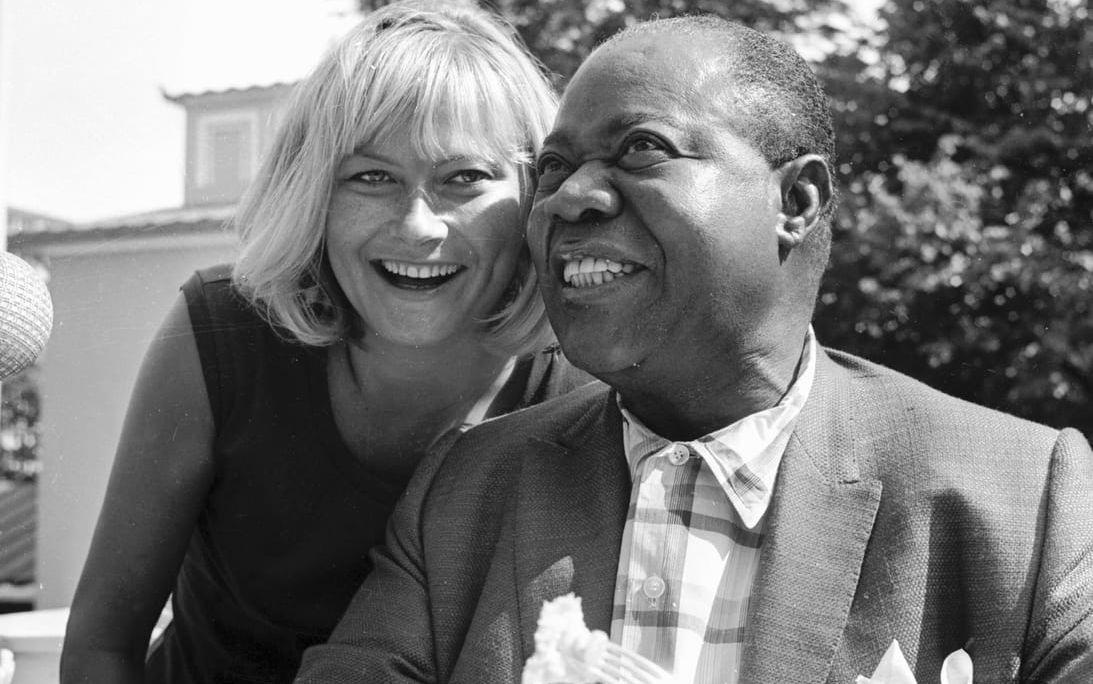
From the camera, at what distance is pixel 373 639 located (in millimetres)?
2154

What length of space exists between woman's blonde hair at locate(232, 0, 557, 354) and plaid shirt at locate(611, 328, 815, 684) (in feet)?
2.43

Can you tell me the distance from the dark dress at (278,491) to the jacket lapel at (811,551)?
36.5 inches

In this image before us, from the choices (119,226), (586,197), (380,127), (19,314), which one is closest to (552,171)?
(586,197)

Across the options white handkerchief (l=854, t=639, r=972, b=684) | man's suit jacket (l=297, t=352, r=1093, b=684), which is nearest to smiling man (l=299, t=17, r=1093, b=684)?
man's suit jacket (l=297, t=352, r=1093, b=684)

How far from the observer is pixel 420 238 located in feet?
8.36

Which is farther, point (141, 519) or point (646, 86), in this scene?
point (141, 519)

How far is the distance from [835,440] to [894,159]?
672 cm

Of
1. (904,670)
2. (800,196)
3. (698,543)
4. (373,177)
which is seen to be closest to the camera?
(904,670)

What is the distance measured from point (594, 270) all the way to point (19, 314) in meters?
0.93

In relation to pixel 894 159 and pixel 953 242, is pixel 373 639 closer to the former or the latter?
pixel 953 242

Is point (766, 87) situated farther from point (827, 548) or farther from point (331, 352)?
point (331, 352)

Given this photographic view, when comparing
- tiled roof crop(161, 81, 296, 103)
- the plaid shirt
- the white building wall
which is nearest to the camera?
the plaid shirt

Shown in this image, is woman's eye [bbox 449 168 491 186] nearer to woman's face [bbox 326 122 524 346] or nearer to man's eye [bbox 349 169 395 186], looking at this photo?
woman's face [bbox 326 122 524 346]

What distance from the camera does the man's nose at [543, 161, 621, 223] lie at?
208 centimetres
